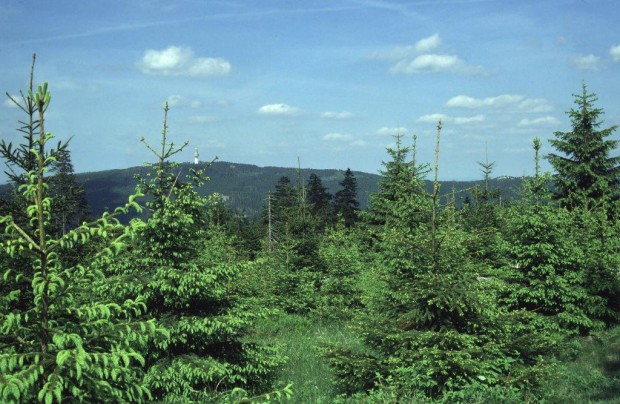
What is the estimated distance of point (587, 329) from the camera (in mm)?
18156

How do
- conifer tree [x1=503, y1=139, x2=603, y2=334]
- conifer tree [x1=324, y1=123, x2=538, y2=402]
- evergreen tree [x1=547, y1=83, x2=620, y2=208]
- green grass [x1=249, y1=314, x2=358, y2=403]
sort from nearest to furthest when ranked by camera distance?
conifer tree [x1=324, y1=123, x2=538, y2=402], green grass [x1=249, y1=314, x2=358, y2=403], conifer tree [x1=503, y1=139, x2=603, y2=334], evergreen tree [x1=547, y1=83, x2=620, y2=208]

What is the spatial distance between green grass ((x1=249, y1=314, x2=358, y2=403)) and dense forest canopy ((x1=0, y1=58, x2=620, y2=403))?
0.11 m

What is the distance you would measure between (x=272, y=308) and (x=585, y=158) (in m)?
36.3

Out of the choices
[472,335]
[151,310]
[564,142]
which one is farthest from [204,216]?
[564,142]

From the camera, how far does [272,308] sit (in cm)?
1352

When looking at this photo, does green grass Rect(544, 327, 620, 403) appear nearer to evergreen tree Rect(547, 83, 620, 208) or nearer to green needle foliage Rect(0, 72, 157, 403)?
green needle foliage Rect(0, 72, 157, 403)

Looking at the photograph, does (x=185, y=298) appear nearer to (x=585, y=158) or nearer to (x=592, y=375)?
(x=592, y=375)

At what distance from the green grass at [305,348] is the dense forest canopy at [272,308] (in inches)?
4.3

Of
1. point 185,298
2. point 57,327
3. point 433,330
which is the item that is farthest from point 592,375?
point 57,327

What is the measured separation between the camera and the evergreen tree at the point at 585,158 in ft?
133

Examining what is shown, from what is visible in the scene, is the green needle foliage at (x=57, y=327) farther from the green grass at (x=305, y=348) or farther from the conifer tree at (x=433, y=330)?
the green grass at (x=305, y=348)

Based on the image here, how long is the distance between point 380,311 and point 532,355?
317cm

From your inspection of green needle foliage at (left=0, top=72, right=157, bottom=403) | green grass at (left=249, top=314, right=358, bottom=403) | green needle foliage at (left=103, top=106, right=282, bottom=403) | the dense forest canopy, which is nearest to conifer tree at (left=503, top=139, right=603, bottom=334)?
the dense forest canopy

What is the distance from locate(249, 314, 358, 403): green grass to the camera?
40.9 feet
